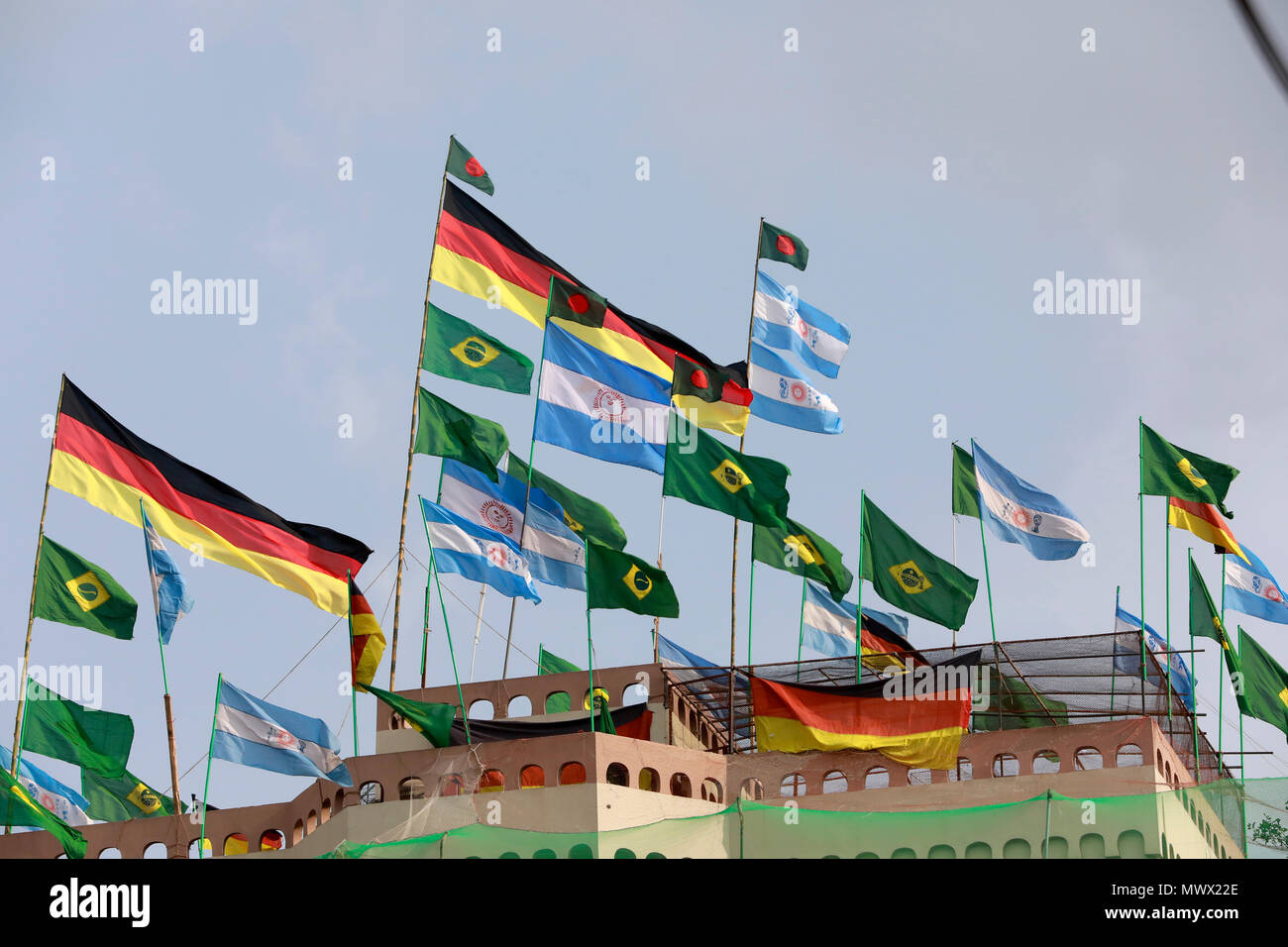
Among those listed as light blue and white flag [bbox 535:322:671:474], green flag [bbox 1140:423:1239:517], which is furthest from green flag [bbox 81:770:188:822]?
green flag [bbox 1140:423:1239:517]

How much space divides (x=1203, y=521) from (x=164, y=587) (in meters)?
24.8

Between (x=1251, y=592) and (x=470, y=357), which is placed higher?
(x=470, y=357)

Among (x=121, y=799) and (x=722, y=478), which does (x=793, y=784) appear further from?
(x=121, y=799)

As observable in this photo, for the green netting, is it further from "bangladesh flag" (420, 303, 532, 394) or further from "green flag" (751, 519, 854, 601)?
"bangladesh flag" (420, 303, 532, 394)

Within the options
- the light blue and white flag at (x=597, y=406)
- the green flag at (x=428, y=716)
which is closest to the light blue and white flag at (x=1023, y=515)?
the light blue and white flag at (x=597, y=406)

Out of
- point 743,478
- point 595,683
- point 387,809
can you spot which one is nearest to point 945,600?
point 743,478

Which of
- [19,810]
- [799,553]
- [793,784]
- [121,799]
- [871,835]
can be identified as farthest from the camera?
[121,799]

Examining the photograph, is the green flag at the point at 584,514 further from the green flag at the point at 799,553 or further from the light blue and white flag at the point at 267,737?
the light blue and white flag at the point at 267,737

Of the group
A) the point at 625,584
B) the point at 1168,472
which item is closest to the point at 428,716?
the point at 625,584

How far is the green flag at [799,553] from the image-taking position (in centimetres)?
3928

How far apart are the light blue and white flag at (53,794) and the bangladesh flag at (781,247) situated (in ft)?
81.5

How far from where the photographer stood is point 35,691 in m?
33.3

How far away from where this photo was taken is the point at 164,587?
33.7m
